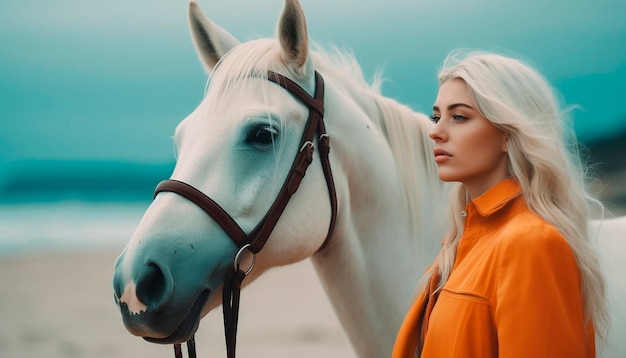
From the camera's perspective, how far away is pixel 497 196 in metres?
1.22

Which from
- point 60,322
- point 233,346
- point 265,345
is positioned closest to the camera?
point 233,346

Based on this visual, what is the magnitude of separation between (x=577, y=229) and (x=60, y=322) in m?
7.74

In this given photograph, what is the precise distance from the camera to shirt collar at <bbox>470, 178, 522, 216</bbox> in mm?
1203

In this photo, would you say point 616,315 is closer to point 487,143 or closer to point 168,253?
point 487,143

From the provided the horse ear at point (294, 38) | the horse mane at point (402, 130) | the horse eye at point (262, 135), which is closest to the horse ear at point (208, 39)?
the horse mane at point (402, 130)

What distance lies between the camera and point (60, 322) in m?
7.64

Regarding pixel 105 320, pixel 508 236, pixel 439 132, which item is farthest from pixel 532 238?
pixel 105 320

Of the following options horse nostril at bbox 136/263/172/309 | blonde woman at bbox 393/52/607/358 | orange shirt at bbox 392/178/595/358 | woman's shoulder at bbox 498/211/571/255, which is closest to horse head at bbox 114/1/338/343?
horse nostril at bbox 136/263/172/309

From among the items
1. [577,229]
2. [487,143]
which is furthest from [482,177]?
[577,229]

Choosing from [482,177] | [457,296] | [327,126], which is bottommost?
[457,296]

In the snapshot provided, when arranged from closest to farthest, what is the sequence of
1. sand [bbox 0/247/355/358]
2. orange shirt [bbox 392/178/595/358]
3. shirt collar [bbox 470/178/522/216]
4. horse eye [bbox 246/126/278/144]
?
orange shirt [bbox 392/178/595/358]
shirt collar [bbox 470/178/522/216]
horse eye [bbox 246/126/278/144]
sand [bbox 0/247/355/358]

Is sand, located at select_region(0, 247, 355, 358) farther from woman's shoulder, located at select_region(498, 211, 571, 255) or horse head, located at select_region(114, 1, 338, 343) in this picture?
woman's shoulder, located at select_region(498, 211, 571, 255)

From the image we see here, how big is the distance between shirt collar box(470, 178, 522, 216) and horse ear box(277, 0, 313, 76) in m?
0.73

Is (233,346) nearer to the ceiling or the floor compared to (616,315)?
nearer to the floor
